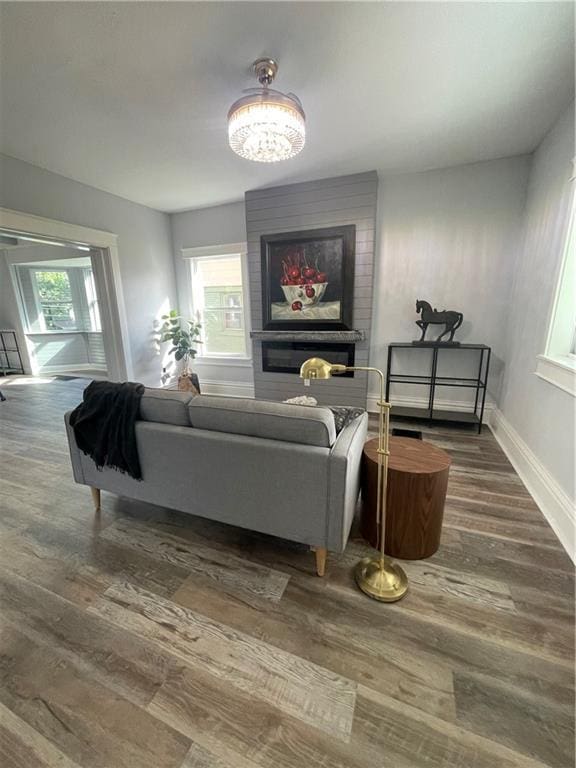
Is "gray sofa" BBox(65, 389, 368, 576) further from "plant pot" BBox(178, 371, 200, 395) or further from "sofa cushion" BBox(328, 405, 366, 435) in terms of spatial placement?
"plant pot" BBox(178, 371, 200, 395)

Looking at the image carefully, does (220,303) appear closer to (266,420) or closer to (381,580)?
(266,420)

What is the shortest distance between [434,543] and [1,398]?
5.81 metres

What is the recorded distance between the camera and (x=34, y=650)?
121 centimetres

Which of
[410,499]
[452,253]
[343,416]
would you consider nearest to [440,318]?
[452,253]

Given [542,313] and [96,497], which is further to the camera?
[542,313]

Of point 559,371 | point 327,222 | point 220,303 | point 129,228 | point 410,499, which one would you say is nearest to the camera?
point 410,499

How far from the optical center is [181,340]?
442 centimetres

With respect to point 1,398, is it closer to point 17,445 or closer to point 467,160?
point 17,445

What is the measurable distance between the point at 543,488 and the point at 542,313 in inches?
51.1

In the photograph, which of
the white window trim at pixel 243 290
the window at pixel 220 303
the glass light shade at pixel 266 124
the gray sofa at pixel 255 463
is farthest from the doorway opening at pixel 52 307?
the gray sofa at pixel 255 463

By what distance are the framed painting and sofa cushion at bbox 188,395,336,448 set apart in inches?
94.2

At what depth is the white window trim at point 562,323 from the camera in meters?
1.96

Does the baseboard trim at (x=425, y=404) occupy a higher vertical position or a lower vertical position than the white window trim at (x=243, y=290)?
lower

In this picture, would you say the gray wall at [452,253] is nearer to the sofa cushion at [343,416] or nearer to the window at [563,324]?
the window at [563,324]
